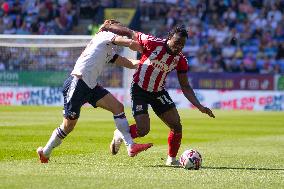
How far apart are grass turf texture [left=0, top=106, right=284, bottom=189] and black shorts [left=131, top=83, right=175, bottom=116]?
0.83 metres

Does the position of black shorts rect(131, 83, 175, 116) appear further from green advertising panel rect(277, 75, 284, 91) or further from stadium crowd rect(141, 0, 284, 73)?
stadium crowd rect(141, 0, 284, 73)

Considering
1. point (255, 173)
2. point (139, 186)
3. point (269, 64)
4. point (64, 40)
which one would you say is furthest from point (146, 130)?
point (269, 64)

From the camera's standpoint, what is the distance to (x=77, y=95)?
41.5ft

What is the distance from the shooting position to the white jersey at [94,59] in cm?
1274

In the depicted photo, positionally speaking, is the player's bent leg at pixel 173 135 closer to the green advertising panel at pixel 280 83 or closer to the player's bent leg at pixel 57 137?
the player's bent leg at pixel 57 137

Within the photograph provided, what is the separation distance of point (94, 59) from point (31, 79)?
21.8 m

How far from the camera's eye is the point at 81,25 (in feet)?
141

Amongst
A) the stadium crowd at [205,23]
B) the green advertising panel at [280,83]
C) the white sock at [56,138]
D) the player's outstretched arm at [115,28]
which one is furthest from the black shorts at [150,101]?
the stadium crowd at [205,23]

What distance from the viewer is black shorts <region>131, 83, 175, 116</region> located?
13.0 meters

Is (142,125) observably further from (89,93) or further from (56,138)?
(56,138)

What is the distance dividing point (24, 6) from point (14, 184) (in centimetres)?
3423

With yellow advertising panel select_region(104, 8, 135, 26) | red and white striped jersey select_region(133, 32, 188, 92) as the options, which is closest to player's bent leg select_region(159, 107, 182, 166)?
red and white striped jersey select_region(133, 32, 188, 92)

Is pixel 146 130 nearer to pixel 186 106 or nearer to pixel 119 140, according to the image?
pixel 119 140

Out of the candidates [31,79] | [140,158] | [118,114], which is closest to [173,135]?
[118,114]
